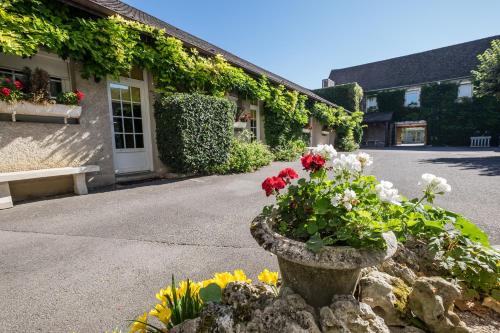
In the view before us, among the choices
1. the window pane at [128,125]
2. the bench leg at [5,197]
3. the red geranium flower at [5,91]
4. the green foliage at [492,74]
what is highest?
the green foliage at [492,74]

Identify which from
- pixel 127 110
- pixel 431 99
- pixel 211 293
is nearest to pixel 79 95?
pixel 127 110

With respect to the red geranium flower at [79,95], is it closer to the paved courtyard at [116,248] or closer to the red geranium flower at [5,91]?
the red geranium flower at [5,91]

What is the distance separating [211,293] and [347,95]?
81.9 ft

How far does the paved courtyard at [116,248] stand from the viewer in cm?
171

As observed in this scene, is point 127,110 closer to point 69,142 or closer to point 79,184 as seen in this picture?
point 69,142

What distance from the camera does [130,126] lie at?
20.2ft

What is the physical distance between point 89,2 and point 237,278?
5739mm

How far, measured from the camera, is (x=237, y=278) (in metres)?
1.52

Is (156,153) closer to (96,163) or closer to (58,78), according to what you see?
(96,163)

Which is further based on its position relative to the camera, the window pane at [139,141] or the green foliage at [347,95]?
the green foliage at [347,95]

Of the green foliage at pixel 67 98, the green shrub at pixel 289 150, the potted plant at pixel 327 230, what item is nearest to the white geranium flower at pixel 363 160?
the potted plant at pixel 327 230

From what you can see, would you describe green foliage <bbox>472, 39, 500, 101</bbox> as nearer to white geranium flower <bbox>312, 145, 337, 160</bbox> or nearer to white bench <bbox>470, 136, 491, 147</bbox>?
white bench <bbox>470, 136, 491, 147</bbox>

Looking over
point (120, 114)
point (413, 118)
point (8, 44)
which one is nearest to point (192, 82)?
point (120, 114)

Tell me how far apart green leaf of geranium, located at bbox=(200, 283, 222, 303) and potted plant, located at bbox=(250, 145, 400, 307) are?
0.38 meters
